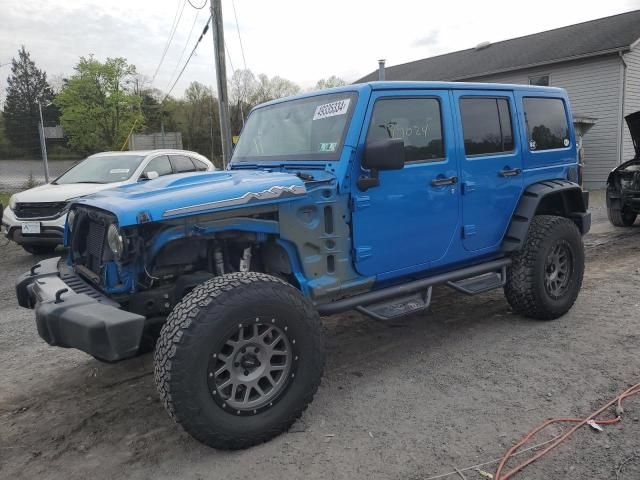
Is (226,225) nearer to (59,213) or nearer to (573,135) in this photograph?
(573,135)

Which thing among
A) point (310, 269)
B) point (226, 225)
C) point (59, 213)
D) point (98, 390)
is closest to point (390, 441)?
point (310, 269)

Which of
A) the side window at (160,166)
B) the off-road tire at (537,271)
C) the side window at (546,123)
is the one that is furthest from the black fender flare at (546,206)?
the side window at (160,166)

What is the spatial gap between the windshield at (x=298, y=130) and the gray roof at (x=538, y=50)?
17.1 metres

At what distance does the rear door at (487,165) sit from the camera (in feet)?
13.9

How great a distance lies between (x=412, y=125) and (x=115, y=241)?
2272 millimetres

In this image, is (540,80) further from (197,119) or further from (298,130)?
(197,119)

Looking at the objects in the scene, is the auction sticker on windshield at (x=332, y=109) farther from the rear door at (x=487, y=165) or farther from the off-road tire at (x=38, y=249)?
the off-road tire at (x=38, y=249)

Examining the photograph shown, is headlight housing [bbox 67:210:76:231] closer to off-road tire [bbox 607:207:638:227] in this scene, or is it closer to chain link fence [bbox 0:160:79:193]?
off-road tire [bbox 607:207:638:227]

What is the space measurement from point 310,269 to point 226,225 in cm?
68

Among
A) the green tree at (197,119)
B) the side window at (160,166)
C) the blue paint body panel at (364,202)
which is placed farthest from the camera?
the green tree at (197,119)

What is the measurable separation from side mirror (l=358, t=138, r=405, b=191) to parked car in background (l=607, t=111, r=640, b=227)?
7.55 metres

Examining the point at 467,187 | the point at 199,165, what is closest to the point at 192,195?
the point at 467,187

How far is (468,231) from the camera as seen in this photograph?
432 centimetres

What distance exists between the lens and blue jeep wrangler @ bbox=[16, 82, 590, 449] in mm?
2820
